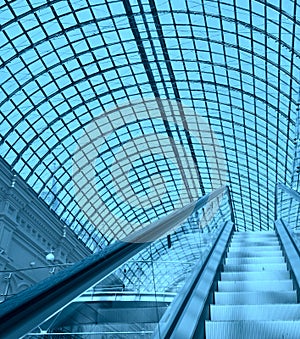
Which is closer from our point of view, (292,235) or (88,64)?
(292,235)

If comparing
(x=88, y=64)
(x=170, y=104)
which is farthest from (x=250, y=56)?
(x=88, y=64)

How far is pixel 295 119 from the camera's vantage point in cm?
4000

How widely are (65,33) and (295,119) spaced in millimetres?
22896

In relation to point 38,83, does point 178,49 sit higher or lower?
higher

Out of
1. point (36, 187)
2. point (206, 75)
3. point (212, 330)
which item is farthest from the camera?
point (36, 187)

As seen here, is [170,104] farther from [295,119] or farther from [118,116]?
[295,119]

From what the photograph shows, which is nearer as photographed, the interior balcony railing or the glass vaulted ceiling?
the interior balcony railing

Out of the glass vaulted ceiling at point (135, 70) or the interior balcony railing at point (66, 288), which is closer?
the interior balcony railing at point (66, 288)

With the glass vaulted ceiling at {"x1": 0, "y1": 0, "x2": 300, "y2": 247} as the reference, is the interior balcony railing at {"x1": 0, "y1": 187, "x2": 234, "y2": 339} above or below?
below

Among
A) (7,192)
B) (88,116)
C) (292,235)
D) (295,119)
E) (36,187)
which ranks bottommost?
(292,235)

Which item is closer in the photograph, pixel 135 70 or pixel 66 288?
pixel 66 288

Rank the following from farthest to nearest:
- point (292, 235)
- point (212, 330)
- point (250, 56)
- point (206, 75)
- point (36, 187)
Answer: point (36, 187), point (206, 75), point (250, 56), point (292, 235), point (212, 330)

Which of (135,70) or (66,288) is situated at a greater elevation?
(135,70)

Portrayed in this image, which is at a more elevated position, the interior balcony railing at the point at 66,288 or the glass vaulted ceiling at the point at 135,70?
the glass vaulted ceiling at the point at 135,70
